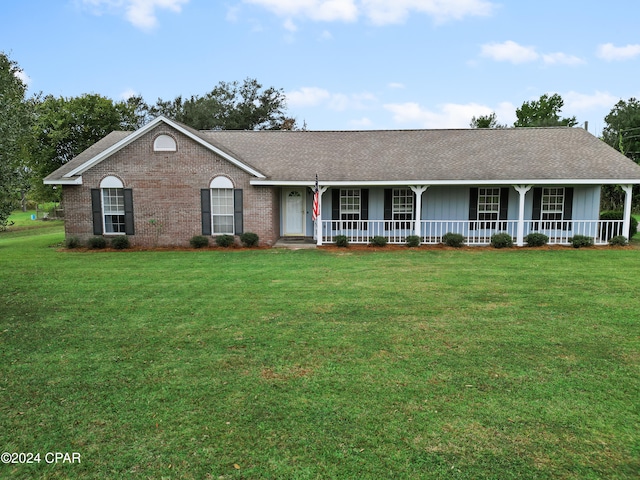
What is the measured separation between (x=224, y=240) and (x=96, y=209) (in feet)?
17.3

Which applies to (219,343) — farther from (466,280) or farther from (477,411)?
(466,280)

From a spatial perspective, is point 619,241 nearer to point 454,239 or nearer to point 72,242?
point 454,239

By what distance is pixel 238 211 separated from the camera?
17516 mm

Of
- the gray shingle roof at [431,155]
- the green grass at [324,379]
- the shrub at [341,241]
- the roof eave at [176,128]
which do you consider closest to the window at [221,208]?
the roof eave at [176,128]

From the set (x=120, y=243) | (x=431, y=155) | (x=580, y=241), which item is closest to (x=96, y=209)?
(x=120, y=243)

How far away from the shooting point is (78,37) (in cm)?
1973

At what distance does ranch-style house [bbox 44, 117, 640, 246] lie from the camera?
17266 mm

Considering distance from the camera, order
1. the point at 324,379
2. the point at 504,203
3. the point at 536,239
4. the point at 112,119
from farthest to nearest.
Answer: the point at 112,119 < the point at 504,203 < the point at 536,239 < the point at 324,379

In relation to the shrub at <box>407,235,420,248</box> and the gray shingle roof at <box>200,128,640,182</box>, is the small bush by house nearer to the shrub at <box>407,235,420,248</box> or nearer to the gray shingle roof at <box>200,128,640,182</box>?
the gray shingle roof at <box>200,128,640,182</box>

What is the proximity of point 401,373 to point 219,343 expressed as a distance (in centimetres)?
270

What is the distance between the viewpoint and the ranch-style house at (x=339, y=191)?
17266 mm

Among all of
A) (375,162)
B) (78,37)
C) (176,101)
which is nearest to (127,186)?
(78,37)

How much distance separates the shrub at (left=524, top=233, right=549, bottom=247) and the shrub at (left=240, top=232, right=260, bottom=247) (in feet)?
33.8

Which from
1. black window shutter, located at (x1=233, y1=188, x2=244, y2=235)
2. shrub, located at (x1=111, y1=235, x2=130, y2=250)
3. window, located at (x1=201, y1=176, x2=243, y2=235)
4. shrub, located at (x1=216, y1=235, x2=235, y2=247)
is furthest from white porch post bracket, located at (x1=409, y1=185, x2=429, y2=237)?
shrub, located at (x1=111, y1=235, x2=130, y2=250)
